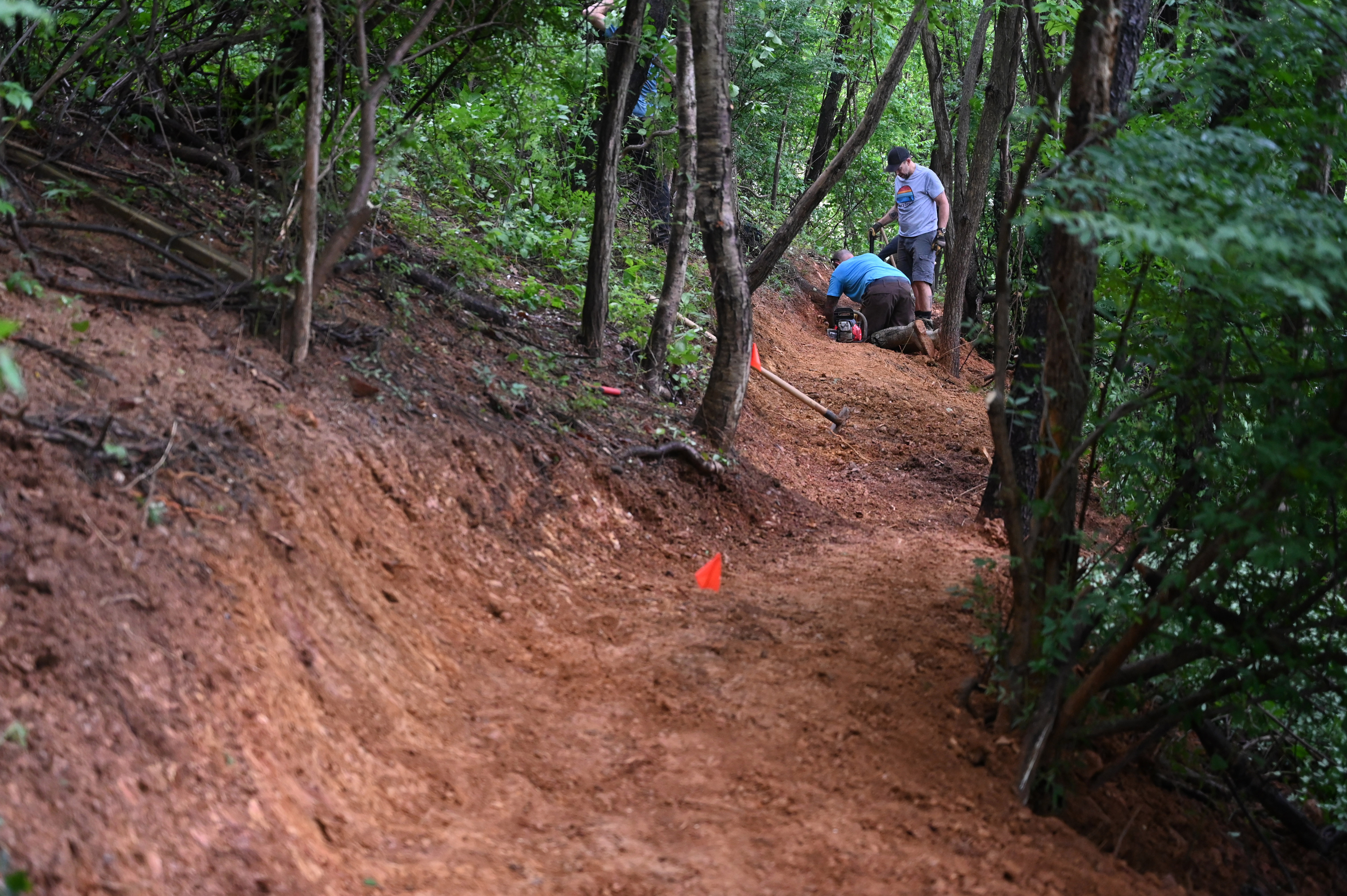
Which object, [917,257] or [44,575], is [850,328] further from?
[44,575]

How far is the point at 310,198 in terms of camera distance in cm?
470

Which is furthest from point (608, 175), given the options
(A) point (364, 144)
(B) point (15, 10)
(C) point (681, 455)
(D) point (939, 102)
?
(D) point (939, 102)

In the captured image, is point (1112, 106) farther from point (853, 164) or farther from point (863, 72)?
point (853, 164)

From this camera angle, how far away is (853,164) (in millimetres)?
16797

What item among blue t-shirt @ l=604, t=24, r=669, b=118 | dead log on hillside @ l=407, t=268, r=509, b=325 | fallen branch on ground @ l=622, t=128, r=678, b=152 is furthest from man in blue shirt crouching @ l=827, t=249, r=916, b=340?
dead log on hillside @ l=407, t=268, r=509, b=325

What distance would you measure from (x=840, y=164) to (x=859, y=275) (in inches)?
210

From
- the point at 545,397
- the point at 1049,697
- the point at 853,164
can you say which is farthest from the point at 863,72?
the point at 1049,697

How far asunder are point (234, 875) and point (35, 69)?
5218mm

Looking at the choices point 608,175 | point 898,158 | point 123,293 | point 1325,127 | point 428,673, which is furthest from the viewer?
point 898,158

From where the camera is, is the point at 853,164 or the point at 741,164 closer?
the point at 741,164

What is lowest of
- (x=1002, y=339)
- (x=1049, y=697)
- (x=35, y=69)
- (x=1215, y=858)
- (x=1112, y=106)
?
(x=1215, y=858)

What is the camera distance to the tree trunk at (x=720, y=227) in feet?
21.0

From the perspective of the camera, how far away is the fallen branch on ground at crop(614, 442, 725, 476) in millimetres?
6598

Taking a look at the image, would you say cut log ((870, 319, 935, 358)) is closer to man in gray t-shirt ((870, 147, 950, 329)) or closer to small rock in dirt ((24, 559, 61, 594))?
man in gray t-shirt ((870, 147, 950, 329))
